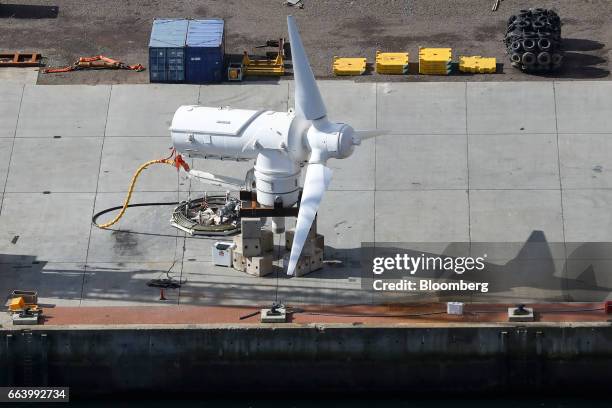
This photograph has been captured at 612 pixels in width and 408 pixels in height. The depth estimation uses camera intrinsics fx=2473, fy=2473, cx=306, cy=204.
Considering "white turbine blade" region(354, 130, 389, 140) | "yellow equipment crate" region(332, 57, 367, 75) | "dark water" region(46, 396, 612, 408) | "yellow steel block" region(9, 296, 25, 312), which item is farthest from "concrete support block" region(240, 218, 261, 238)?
"yellow equipment crate" region(332, 57, 367, 75)

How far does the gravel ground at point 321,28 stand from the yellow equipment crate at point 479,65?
0.88 ft

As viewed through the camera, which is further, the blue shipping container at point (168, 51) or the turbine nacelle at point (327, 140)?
the blue shipping container at point (168, 51)

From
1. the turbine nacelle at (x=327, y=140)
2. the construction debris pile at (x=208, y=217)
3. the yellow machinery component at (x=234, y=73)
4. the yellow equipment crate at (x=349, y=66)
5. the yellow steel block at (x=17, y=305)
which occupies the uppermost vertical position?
the yellow equipment crate at (x=349, y=66)

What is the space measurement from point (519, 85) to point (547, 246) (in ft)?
33.9

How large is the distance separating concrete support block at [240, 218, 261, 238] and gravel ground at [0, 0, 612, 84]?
13236 mm

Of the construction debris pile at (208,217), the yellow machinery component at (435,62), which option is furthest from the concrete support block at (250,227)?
the yellow machinery component at (435,62)

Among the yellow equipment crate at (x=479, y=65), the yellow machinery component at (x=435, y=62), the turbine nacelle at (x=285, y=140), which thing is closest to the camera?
the turbine nacelle at (x=285, y=140)

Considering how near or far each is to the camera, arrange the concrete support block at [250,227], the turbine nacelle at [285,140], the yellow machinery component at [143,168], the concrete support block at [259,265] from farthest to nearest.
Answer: the yellow machinery component at [143,168], the concrete support block at [259,265], the concrete support block at [250,227], the turbine nacelle at [285,140]

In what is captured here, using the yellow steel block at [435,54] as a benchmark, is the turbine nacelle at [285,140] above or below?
below

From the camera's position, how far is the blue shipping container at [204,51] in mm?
106812

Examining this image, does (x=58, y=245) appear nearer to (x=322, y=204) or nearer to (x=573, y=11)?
(x=322, y=204)

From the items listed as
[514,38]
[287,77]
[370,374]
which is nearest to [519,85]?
[514,38]

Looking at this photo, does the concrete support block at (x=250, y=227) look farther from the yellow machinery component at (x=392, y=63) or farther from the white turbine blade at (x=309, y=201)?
the yellow machinery component at (x=392, y=63)

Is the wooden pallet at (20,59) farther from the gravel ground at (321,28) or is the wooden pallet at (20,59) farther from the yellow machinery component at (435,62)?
the yellow machinery component at (435,62)
